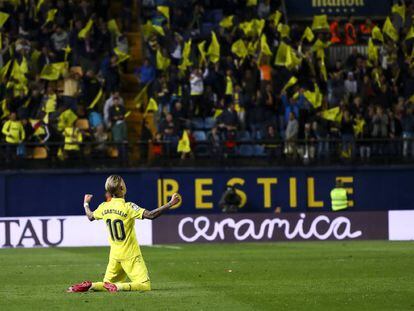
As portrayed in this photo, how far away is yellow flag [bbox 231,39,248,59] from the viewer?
1389 inches

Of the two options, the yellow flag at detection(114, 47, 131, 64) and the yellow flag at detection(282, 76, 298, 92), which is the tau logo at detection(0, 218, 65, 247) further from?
the yellow flag at detection(282, 76, 298, 92)

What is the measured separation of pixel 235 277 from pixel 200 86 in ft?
49.2

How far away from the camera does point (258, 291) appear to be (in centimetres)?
1712

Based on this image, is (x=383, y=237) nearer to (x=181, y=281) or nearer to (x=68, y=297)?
(x=181, y=281)

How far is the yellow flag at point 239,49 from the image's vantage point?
35281mm

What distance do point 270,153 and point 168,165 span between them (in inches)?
119

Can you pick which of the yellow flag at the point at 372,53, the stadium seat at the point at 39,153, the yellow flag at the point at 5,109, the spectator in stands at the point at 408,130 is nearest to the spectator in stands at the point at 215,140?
the stadium seat at the point at 39,153

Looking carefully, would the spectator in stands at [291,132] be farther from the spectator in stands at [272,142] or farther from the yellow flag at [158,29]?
the yellow flag at [158,29]

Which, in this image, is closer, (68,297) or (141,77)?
(68,297)

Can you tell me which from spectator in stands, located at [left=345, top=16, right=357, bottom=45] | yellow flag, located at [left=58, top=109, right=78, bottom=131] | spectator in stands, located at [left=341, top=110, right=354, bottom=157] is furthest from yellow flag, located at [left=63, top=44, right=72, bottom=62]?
spectator in stands, located at [left=345, top=16, right=357, bottom=45]

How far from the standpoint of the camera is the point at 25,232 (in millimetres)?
30828

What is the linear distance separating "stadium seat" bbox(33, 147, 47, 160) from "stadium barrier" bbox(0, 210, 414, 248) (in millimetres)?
2945

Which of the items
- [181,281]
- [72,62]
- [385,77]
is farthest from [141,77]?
[181,281]

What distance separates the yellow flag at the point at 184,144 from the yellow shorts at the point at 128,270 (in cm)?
1670
